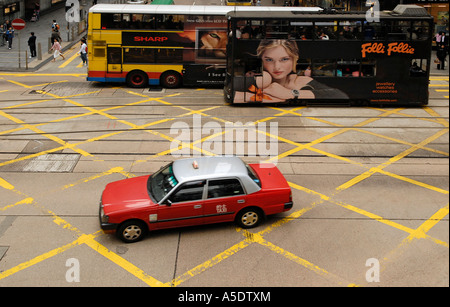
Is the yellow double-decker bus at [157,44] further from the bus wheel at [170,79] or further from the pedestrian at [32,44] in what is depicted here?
the pedestrian at [32,44]

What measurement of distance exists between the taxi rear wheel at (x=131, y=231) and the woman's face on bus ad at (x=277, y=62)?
37.9ft

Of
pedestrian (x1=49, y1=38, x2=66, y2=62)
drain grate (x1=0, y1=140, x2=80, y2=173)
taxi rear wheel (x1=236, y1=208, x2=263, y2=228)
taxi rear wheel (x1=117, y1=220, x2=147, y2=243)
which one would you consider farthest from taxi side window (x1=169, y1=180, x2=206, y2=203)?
pedestrian (x1=49, y1=38, x2=66, y2=62)

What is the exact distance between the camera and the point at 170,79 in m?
23.7

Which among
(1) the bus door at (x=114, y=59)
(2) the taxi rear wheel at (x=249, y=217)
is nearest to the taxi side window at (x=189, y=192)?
(2) the taxi rear wheel at (x=249, y=217)

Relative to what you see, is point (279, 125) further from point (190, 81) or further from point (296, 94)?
point (190, 81)

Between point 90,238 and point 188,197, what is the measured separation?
2108 mm

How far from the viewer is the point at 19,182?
13.4 meters

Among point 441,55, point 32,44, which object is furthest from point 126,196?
point 32,44

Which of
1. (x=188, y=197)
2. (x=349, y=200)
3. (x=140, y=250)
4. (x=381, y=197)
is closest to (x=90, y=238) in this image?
(x=140, y=250)

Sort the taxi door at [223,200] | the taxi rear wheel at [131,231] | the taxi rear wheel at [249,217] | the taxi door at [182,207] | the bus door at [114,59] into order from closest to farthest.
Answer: the taxi rear wheel at [131,231] → the taxi door at [182,207] → the taxi door at [223,200] → the taxi rear wheel at [249,217] → the bus door at [114,59]

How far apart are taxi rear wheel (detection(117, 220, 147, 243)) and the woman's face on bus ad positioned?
455 inches

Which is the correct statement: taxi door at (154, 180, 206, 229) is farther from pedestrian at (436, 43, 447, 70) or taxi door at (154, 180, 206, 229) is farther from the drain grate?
pedestrian at (436, 43, 447, 70)

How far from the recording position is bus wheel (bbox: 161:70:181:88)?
23625mm

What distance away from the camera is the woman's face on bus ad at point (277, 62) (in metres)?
20.3
